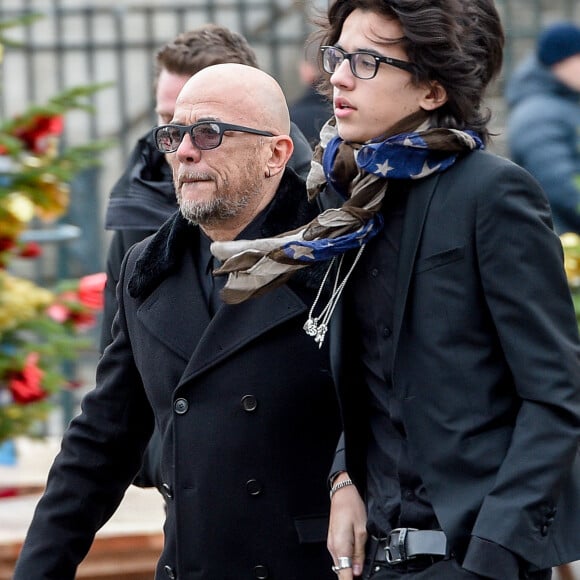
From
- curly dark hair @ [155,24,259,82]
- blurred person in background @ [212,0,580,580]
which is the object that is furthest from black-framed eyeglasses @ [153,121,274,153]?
curly dark hair @ [155,24,259,82]

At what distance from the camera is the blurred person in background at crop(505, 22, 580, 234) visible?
657cm

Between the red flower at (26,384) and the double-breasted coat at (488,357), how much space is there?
9.76ft

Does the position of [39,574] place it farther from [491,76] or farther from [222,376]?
[491,76]

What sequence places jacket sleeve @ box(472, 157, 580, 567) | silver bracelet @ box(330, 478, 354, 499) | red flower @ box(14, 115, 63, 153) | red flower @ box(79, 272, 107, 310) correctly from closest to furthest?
jacket sleeve @ box(472, 157, 580, 567)
silver bracelet @ box(330, 478, 354, 499)
red flower @ box(14, 115, 63, 153)
red flower @ box(79, 272, 107, 310)

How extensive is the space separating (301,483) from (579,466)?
2.19ft

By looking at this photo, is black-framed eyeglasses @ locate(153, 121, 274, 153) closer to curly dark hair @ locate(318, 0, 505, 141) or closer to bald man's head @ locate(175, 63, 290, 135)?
bald man's head @ locate(175, 63, 290, 135)

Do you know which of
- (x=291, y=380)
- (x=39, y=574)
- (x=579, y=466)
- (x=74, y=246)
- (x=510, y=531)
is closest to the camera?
(x=510, y=531)

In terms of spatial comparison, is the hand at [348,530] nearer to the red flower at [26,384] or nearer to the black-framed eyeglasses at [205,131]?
the black-framed eyeglasses at [205,131]

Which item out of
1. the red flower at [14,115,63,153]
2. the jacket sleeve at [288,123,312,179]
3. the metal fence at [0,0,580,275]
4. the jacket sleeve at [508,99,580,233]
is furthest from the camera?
the metal fence at [0,0,580,275]

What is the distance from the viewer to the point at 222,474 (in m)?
3.23

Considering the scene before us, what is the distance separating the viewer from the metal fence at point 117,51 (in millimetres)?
9969

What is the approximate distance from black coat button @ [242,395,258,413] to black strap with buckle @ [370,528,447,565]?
49cm

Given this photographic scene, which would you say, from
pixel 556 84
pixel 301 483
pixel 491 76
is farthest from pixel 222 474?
pixel 556 84

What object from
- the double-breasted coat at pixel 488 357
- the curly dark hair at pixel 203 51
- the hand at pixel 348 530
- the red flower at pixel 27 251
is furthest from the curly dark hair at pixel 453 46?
the red flower at pixel 27 251
